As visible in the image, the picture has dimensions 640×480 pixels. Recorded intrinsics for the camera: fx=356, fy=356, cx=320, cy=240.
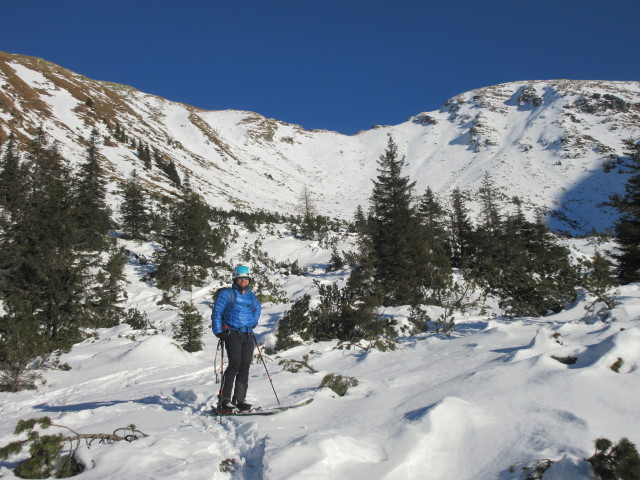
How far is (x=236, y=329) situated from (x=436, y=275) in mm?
11496

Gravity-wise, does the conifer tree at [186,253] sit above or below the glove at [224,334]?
above

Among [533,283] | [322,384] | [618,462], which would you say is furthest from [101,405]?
[533,283]

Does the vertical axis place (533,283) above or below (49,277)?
below

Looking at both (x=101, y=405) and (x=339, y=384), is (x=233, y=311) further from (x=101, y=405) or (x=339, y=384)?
(x=101, y=405)

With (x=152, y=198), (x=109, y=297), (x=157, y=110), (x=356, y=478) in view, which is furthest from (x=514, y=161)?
(x=157, y=110)

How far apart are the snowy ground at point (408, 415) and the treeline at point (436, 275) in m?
1.68

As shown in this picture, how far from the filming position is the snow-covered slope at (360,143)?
64.1 metres

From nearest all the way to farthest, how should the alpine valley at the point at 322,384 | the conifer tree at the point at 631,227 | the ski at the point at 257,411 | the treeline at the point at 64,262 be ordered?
the alpine valley at the point at 322,384, the ski at the point at 257,411, the treeline at the point at 64,262, the conifer tree at the point at 631,227

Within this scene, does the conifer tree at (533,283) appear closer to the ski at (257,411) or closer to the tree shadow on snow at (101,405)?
the ski at (257,411)

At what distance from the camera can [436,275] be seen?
1493 cm

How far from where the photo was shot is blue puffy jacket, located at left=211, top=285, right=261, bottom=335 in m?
5.11

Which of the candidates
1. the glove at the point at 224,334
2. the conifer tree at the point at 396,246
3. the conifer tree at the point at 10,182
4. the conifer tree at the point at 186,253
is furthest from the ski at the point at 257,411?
the conifer tree at the point at 10,182

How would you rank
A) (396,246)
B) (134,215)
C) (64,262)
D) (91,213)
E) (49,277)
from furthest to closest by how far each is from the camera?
(134,215) < (91,213) < (396,246) < (64,262) < (49,277)

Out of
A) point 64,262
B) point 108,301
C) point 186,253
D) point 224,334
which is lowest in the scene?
point 224,334
